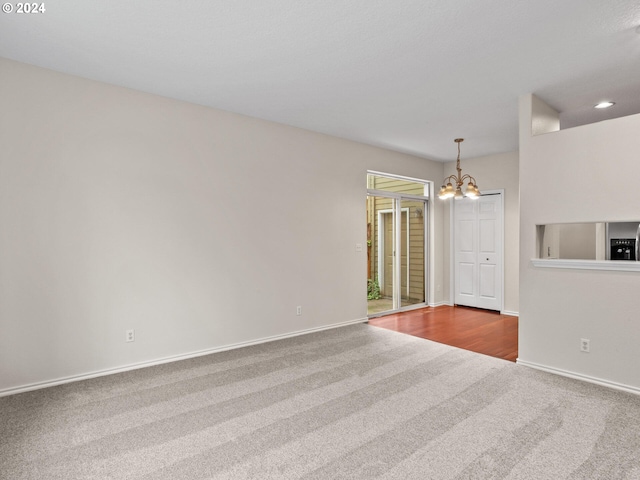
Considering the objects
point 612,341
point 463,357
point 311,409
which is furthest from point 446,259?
point 311,409

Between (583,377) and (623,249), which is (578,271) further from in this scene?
Result: (583,377)

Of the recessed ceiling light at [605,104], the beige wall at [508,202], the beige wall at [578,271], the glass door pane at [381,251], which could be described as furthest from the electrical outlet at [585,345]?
the glass door pane at [381,251]

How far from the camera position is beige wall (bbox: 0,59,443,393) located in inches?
121

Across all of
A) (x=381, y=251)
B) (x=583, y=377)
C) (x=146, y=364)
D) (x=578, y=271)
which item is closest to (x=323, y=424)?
(x=146, y=364)

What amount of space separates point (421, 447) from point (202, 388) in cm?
189

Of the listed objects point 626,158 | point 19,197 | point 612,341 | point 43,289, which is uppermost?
point 626,158

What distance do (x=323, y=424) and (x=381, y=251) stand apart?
423 cm

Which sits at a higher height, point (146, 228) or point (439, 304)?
point (146, 228)

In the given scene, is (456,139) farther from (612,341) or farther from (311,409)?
(311,409)

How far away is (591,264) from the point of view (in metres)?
3.26

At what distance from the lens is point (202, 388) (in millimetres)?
3158

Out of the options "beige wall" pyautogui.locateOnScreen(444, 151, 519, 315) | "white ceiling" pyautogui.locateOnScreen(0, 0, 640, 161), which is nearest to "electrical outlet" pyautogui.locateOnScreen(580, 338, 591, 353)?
"white ceiling" pyautogui.locateOnScreen(0, 0, 640, 161)

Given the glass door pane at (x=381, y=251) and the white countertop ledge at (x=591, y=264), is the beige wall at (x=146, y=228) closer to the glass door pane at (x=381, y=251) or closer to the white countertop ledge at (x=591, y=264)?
the glass door pane at (x=381, y=251)

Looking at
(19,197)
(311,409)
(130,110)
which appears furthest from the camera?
(130,110)
